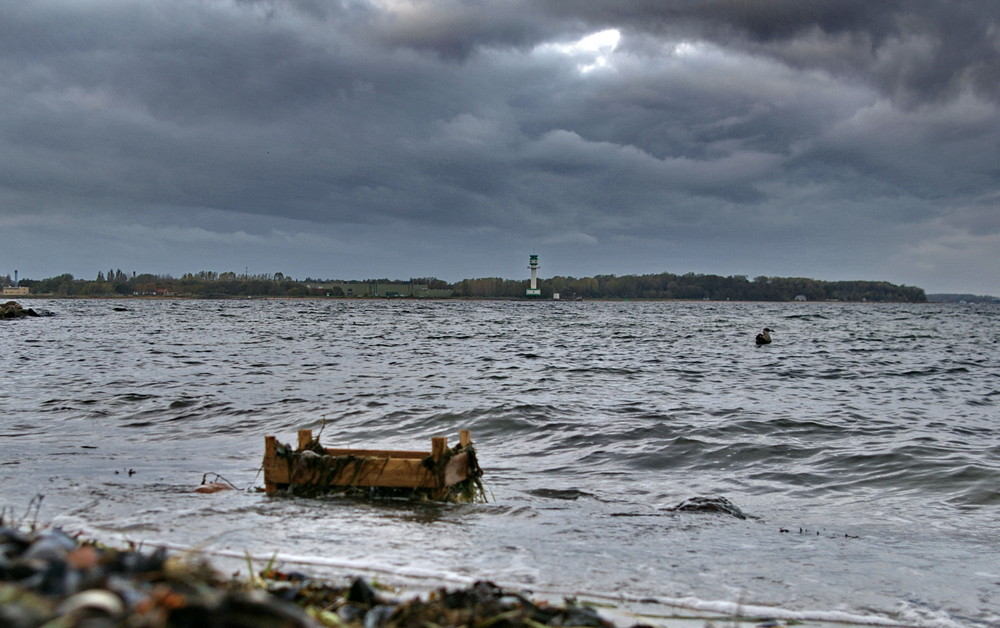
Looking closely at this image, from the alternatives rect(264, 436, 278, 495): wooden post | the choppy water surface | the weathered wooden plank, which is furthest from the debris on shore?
rect(264, 436, 278, 495): wooden post

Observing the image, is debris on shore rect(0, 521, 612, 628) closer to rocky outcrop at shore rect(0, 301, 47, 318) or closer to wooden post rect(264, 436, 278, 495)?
wooden post rect(264, 436, 278, 495)

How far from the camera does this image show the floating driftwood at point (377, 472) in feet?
27.1

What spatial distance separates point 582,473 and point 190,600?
9.17 metres

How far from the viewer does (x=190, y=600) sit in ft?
7.72

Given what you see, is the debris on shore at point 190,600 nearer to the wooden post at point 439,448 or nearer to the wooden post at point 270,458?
the wooden post at point 439,448

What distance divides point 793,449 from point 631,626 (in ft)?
32.1

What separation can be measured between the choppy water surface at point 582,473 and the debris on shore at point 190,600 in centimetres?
126

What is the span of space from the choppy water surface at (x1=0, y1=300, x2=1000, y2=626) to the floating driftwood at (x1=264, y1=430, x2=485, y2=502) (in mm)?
294

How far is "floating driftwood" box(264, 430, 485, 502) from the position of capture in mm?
8250

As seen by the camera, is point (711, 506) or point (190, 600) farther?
point (711, 506)

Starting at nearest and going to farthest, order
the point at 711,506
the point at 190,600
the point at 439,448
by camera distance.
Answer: the point at 190,600
the point at 439,448
the point at 711,506

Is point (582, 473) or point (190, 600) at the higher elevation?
point (190, 600)

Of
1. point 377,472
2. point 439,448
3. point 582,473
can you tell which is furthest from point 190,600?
point 582,473

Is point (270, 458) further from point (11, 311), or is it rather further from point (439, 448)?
point (11, 311)
